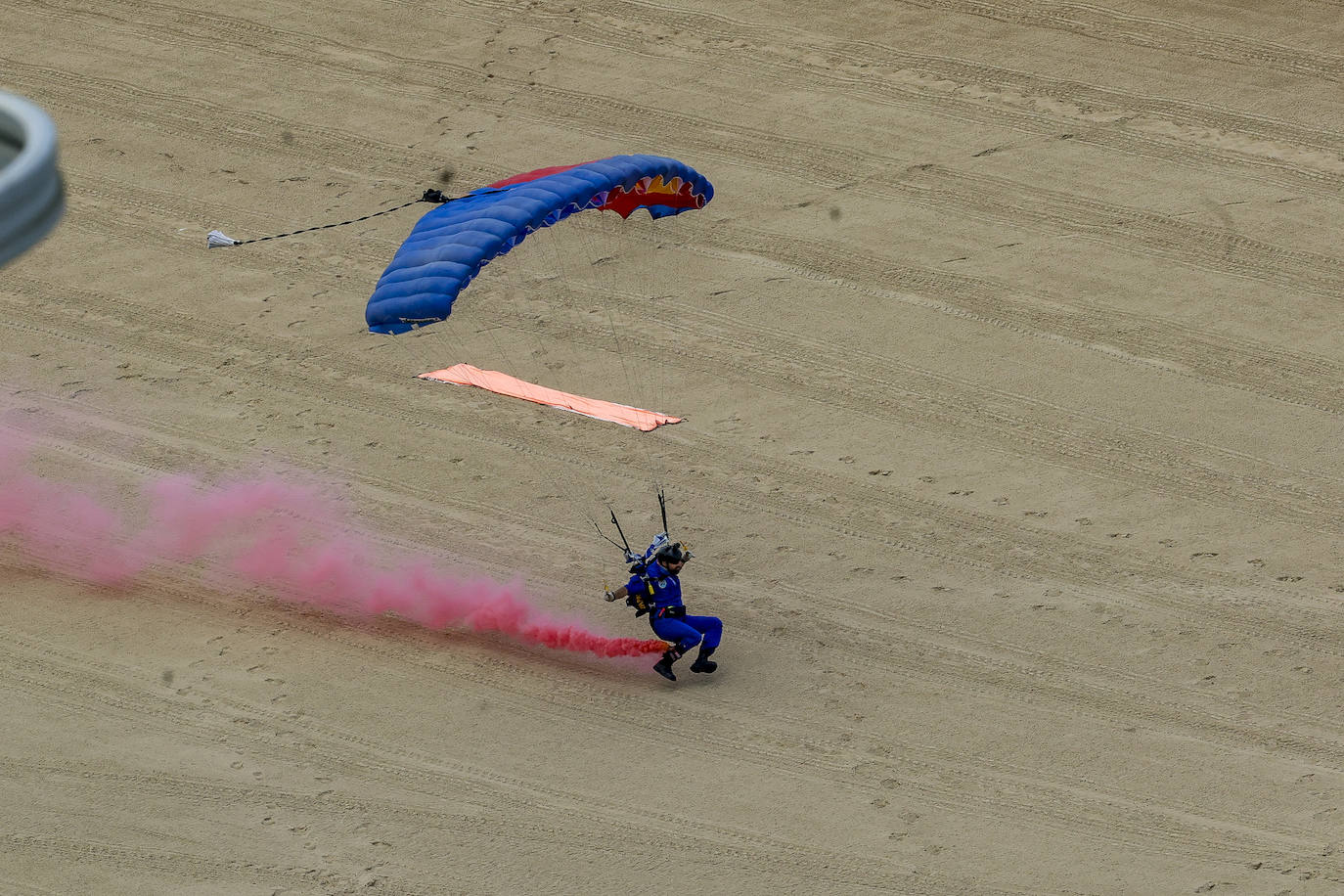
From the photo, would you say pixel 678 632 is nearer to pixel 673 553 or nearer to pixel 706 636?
pixel 706 636

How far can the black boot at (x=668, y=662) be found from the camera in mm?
13898

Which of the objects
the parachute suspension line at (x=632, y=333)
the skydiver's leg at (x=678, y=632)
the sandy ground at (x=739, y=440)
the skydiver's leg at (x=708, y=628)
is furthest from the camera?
the parachute suspension line at (x=632, y=333)

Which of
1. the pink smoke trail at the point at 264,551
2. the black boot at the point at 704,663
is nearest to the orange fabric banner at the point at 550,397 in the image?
the pink smoke trail at the point at 264,551

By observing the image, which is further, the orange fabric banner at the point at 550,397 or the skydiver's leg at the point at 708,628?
the orange fabric banner at the point at 550,397

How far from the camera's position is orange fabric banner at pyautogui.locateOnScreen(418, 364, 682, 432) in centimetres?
1568

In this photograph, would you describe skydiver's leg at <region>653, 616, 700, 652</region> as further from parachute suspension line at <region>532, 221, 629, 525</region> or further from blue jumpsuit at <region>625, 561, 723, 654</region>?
parachute suspension line at <region>532, 221, 629, 525</region>

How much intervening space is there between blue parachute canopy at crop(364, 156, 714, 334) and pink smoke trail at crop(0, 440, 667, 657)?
7.39ft

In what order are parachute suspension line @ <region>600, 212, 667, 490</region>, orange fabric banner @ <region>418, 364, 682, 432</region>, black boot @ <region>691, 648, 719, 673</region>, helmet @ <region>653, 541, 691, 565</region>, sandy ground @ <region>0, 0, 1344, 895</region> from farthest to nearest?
parachute suspension line @ <region>600, 212, 667, 490</region> < orange fabric banner @ <region>418, 364, 682, 432</region> < black boot @ <region>691, 648, 719, 673</region> < helmet @ <region>653, 541, 691, 565</region> < sandy ground @ <region>0, 0, 1344, 895</region>

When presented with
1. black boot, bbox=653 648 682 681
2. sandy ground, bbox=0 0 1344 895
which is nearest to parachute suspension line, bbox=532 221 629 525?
sandy ground, bbox=0 0 1344 895

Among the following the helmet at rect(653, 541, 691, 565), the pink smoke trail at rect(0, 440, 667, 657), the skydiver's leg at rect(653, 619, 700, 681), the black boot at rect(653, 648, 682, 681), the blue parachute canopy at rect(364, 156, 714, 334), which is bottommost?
the pink smoke trail at rect(0, 440, 667, 657)

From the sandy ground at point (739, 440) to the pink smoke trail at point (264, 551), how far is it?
219mm

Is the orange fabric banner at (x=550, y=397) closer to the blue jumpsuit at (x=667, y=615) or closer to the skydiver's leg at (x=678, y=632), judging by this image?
the blue jumpsuit at (x=667, y=615)

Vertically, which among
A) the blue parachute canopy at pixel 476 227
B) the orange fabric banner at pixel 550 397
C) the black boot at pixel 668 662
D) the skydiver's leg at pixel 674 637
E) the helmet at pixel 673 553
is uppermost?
the blue parachute canopy at pixel 476 227

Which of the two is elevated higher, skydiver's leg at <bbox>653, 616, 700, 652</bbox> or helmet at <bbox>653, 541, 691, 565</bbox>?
helmet at <bbox>653, 541, 691, 565</bbox>
